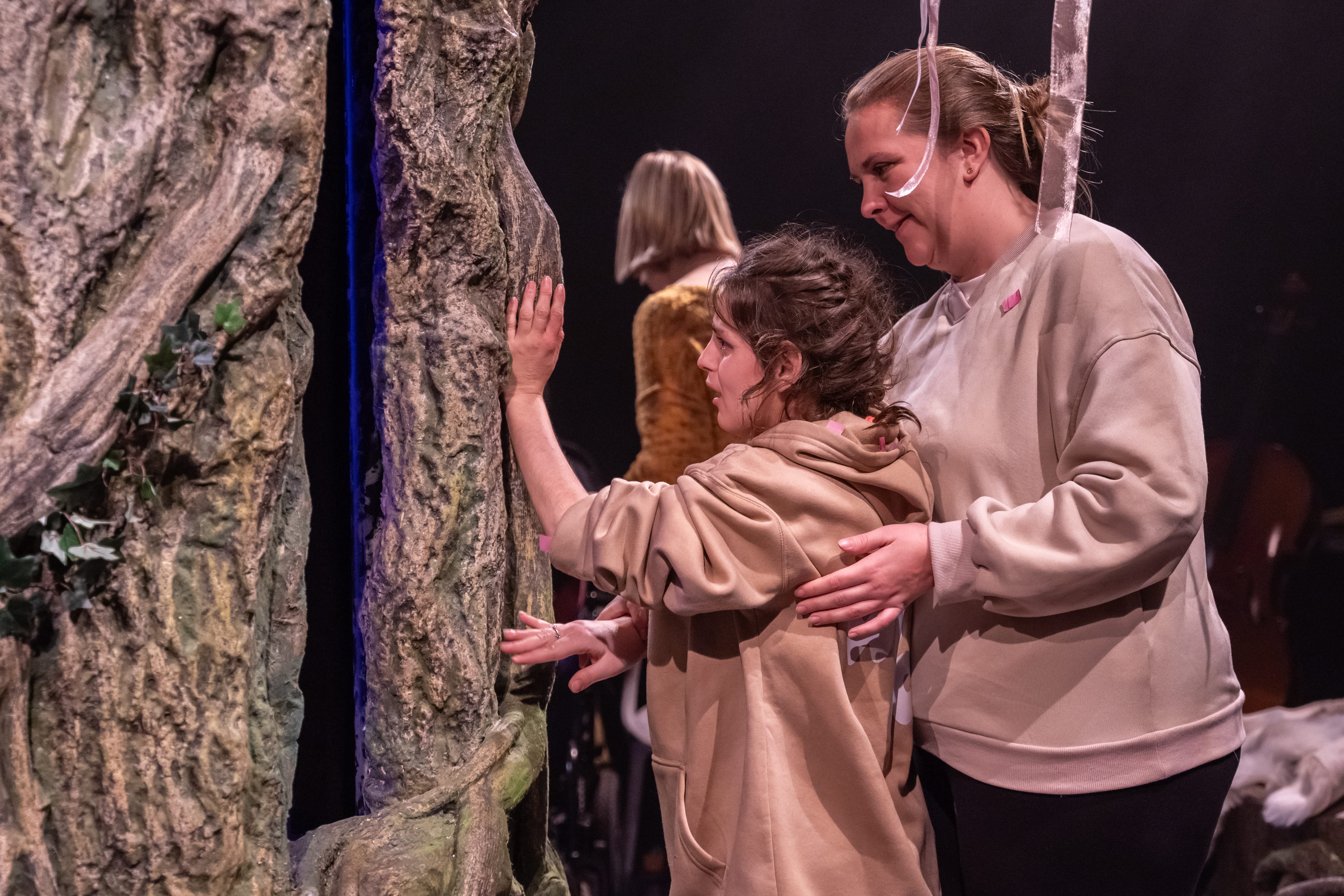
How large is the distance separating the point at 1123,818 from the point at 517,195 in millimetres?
1209

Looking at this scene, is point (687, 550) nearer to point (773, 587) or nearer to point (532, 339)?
point (773, 587)

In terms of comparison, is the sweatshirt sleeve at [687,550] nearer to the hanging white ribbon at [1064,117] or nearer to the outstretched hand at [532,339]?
the outstretched hand at [532,339]

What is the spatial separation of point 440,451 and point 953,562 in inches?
27.7

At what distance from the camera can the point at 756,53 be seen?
289 cm

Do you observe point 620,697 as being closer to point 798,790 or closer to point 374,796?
point 374,796

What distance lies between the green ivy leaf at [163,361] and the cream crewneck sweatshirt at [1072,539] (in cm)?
89

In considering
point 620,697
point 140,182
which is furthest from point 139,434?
point 620,697

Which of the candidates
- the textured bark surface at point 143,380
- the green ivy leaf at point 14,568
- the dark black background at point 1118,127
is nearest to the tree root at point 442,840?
the textured bark surface at point 143,380

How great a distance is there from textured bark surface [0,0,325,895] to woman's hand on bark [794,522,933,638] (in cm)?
65

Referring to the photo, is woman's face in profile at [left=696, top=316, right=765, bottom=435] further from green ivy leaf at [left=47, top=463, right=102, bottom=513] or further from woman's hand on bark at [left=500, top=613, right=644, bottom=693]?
green ivy leaf at [left=47, top=463, right=102, bottom=513]

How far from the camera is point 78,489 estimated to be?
3.22 ft

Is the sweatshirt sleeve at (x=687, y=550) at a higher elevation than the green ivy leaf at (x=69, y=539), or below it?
below

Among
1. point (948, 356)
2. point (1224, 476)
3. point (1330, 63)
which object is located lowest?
point (1224, 476)

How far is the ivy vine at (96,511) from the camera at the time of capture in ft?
3.20
